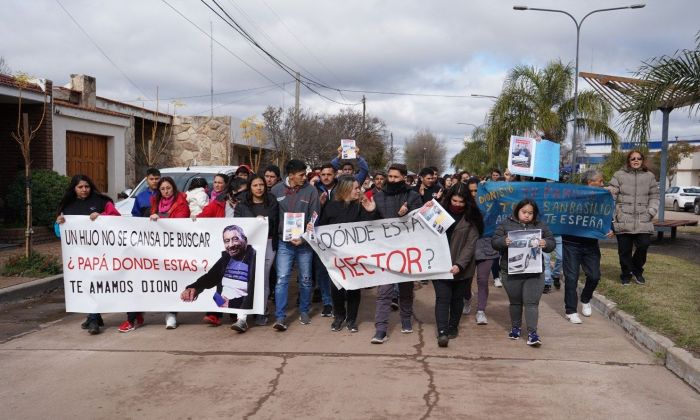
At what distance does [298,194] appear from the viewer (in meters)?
7.50

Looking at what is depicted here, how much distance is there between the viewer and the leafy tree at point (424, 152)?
301 ft

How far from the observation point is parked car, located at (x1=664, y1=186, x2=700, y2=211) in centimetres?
3955

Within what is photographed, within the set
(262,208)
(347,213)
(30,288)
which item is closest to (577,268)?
(347,213)

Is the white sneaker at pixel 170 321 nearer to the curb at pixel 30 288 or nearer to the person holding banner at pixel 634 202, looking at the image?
the curb at pixel 30 288

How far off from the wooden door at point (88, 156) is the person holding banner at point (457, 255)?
544 inches

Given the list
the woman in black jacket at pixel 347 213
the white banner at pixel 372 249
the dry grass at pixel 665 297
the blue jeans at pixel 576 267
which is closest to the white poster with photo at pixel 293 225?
the white banner at pixel 372 249

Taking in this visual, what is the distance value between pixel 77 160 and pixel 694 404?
16.9 meters

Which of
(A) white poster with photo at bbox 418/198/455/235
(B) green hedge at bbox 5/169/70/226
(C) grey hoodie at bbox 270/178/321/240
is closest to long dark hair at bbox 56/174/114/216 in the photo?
(C) grey hoodie at bbox 270/178/321/240

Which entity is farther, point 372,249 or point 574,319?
point 574,319

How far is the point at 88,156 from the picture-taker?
18.6 meters

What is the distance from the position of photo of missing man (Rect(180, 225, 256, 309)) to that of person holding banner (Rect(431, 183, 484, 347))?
216cm

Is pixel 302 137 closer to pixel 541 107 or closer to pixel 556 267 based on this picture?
pixel 541 107

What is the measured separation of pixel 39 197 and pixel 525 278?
1170 centimetres

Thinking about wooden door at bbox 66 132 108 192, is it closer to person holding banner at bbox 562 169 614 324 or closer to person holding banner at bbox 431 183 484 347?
person holding banner at bbox 431 183 484 347
